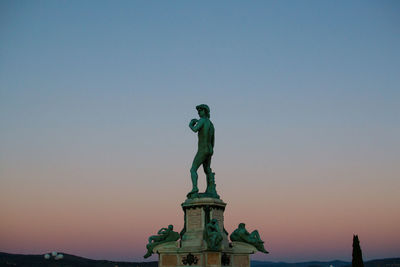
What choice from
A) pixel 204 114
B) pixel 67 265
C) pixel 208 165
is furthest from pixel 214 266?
pixel 67 265

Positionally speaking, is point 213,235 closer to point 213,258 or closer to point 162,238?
point 213,258

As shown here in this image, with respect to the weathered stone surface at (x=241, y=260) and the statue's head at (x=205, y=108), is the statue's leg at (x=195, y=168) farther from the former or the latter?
the weathered stone surface at (x=241, y=260)

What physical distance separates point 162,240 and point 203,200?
2321mm

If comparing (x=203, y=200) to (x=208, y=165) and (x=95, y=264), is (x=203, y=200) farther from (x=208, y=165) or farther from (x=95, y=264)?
(x=95, y=264)

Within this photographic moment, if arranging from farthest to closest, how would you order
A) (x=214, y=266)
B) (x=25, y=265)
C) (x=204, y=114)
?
(x=25, y=265) < (x=204, y=114) < (x=214, y=266)

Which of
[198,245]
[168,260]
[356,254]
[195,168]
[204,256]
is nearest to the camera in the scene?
[204,256]

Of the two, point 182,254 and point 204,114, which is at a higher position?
point 204,114

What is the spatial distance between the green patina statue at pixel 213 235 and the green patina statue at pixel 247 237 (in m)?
1.93

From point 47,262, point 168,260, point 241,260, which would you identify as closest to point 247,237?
point 241,260

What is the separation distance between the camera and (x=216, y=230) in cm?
1734

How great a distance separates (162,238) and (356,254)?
19.2 meters

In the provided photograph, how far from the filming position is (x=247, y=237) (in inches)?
747

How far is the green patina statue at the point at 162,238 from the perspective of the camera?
1856cm

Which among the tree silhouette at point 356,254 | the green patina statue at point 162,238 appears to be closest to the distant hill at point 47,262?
the tree silhouette at point 356,254
